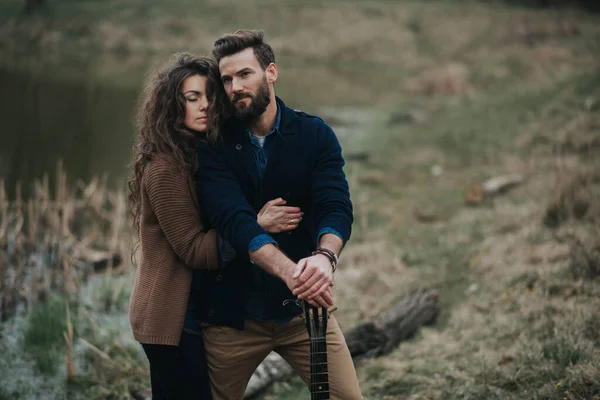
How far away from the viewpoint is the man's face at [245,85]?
9.43 ft

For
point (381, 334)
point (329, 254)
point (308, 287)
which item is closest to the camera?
point (308, 287)

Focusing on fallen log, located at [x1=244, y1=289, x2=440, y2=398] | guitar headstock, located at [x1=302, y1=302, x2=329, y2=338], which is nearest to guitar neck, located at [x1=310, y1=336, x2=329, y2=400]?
guitar headstock, located at [x1=302, y1=302, x2=329, y2=338]

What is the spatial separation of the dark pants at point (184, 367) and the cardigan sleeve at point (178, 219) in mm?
353

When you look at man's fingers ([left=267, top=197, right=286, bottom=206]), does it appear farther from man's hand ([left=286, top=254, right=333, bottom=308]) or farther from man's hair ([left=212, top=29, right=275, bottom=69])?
man's hair ([left=212, top=29, right=275, bottom=69])

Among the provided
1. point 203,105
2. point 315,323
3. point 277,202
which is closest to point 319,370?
point 315,323

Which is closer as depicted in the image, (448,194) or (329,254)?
(329,254)

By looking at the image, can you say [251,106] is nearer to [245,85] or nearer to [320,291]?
[245,85]

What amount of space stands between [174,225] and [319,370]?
32.8 inches

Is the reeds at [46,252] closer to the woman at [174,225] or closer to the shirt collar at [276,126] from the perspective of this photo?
the woman at [174,225]

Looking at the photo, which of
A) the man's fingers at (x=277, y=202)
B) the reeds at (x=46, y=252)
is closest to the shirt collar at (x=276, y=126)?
the man's fingers at (x=277, y=202)

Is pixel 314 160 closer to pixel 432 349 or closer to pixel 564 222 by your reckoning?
pixel 432 349

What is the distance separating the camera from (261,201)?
2.96 m

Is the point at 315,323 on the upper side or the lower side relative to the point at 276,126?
lower

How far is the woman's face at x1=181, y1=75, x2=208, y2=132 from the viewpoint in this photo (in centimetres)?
292
